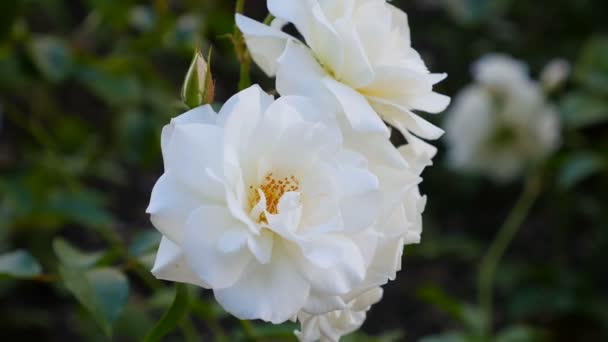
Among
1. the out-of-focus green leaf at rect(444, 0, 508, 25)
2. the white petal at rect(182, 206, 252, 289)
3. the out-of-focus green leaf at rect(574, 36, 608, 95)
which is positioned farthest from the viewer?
the out-of-focus green leaf at rect(444, 0, 508, 25)

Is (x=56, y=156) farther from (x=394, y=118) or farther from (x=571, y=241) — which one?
(x=571, y=241)

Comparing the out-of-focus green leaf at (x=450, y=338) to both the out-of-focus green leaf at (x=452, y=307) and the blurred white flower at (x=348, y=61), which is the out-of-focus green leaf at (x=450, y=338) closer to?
the out-of-focus green leaf at (x=452, y=307)

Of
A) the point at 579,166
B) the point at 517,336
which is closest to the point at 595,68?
the point at 579,166

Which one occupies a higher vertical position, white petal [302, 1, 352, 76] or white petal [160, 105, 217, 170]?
white petal [302, 1, 352, 76]

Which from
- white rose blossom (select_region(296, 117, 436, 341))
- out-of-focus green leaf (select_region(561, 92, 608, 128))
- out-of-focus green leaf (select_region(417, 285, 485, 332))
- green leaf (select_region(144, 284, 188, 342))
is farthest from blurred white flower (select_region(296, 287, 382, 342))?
out-of-focus green leaf (select_region(561, 92, 608, 128))

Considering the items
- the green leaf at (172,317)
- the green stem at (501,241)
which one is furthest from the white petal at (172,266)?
the green stem at (501,241)

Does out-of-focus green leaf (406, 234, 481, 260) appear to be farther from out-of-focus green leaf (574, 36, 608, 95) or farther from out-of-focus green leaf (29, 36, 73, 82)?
out-of-focus green leaf (29, 36, 73, 82)

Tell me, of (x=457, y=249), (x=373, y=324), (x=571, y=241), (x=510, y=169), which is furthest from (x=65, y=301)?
(x=571, y=241)

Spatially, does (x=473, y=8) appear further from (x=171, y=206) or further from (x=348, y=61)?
(x=171, y=206)
